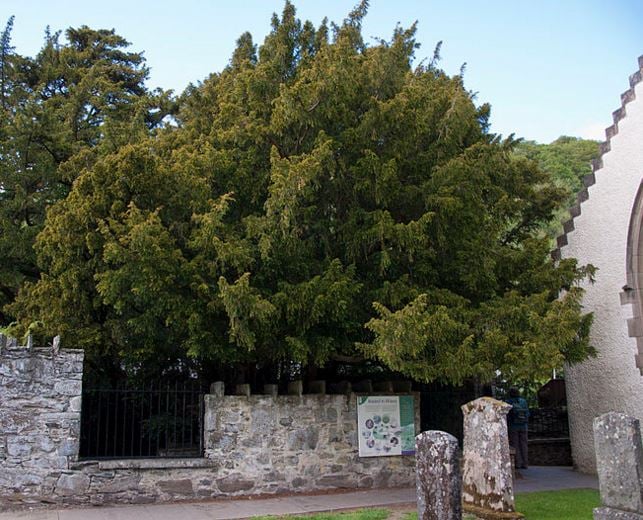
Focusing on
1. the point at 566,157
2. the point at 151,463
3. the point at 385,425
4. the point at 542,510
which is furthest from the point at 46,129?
the point at 566,157

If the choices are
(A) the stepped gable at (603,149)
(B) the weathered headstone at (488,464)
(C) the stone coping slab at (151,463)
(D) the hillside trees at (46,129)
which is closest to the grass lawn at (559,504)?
(B) the weathered headstone at (488,464)

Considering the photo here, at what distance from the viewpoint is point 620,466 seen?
6.42 metres

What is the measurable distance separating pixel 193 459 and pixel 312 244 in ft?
12.5

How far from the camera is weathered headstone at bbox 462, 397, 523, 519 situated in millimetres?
7145

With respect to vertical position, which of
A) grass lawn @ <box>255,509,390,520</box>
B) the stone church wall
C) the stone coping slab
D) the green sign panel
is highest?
the stone church wall

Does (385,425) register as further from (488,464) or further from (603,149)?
(603,149)

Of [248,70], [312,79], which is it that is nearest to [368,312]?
[312,79]

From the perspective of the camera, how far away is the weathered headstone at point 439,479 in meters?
Result: 6.32

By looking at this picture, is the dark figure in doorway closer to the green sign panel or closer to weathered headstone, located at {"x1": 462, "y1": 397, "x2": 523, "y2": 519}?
the green sign panel

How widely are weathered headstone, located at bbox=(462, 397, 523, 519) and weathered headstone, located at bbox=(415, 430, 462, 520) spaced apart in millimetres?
992

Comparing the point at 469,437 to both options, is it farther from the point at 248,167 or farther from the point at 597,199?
the point at 597,199

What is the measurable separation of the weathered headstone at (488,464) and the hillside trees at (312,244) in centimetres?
147

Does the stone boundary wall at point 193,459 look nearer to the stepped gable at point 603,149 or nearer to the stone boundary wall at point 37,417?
the stone boundary wall at point 37,417

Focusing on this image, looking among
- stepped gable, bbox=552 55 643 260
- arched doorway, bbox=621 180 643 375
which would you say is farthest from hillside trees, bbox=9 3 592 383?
stepped gable, bbox=552 55 643 260
